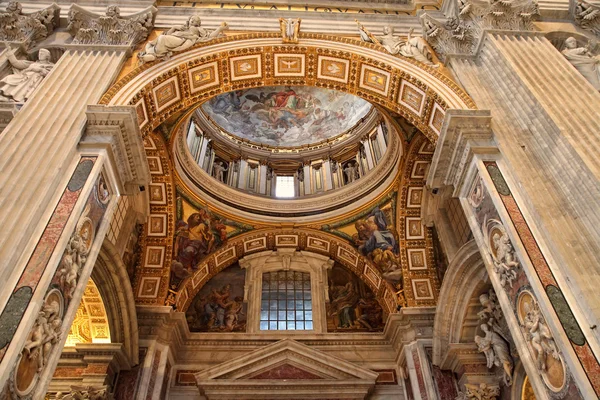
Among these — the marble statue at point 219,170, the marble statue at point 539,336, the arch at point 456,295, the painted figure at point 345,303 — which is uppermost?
the marble statue at point 219,170

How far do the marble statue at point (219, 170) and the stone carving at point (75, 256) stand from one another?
8.63 m

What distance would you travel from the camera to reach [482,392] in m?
9.87

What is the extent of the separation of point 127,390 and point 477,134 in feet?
27.2

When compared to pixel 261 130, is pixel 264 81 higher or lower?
lower

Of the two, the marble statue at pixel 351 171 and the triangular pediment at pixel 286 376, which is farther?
the marble statue at pixel 351 171

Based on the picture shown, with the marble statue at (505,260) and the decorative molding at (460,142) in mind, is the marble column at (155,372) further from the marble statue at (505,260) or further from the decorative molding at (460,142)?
the marble statue at (505,260)

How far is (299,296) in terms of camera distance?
1419 cm

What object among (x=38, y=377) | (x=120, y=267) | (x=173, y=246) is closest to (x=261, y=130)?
(x=173, y=246)

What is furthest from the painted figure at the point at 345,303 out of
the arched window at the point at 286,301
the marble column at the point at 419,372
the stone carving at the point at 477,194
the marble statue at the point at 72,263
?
the marble statue at the point at 72,263

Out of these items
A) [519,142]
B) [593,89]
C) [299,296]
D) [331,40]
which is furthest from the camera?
[299,296]

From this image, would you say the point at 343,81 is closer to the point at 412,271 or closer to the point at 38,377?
the point at 412,271

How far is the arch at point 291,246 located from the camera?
13422 mm

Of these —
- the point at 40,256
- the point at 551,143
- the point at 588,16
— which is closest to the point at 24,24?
the point at 40,256

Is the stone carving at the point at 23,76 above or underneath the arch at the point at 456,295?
above
